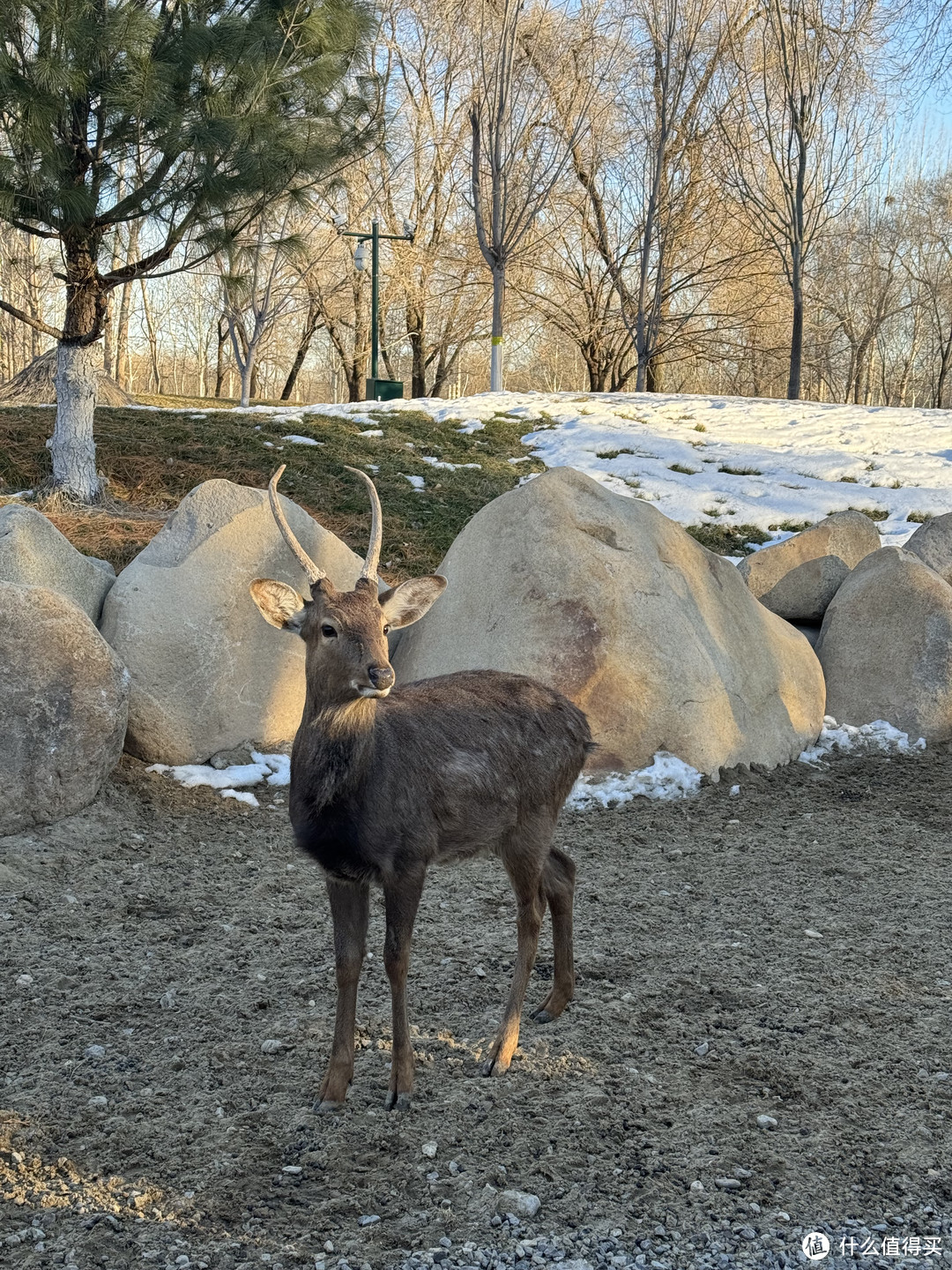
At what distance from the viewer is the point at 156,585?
23.1 ft

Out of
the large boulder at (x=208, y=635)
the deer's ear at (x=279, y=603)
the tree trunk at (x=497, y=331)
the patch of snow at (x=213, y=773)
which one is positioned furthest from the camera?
the tree trunk at (x=497, y=331)

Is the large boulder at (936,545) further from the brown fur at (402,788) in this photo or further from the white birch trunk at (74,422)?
the white birch trunk at (74,422)

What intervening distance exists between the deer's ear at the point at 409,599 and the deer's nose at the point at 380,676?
0.43 metres

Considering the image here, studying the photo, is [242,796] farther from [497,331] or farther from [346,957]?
[497,331]

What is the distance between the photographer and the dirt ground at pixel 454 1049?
122 inches


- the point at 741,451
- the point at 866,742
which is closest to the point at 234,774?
the point at 866,742

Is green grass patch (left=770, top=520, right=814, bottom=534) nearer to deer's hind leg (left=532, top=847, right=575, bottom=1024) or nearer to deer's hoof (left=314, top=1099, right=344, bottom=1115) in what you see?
deer's hind leg (left=532, top=847, right=575, bottom=1024)

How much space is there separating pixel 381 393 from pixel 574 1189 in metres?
20.3

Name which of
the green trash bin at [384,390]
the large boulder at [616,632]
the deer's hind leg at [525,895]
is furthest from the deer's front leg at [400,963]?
the green trash bin at [384,390]

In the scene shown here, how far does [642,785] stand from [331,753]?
376cm

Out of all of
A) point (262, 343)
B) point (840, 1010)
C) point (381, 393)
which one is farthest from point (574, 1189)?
point (262, 343)

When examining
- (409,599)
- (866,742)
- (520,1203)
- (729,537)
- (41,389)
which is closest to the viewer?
(520,1203)

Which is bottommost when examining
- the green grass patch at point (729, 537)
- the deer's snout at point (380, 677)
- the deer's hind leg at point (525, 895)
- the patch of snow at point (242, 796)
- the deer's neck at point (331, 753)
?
the patch of snow at point (242, 796)

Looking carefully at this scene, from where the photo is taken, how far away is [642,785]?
703 cm
